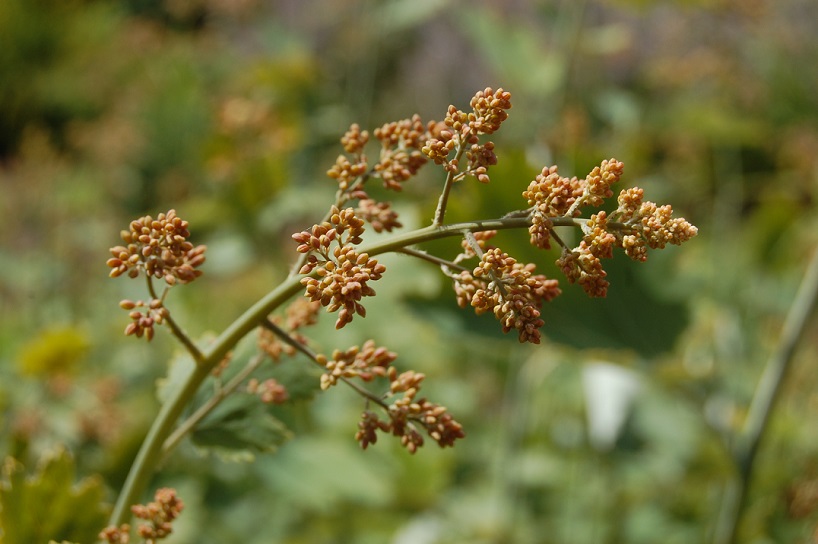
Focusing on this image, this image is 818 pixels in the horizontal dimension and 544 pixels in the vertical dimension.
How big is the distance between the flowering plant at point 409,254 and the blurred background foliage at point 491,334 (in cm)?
30

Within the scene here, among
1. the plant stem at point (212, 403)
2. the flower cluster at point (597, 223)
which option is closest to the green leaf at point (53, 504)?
the plant stem at point (212, 403)

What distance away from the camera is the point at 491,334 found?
108cm

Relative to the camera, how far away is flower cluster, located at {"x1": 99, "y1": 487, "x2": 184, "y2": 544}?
0.55 meters

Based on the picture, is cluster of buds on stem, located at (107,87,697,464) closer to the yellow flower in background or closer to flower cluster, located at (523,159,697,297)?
flower cluster, located at (523,159,697,297)

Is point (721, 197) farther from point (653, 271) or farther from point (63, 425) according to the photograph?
point (63, 425)

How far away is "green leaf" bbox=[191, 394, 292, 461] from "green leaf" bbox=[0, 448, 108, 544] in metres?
0.09

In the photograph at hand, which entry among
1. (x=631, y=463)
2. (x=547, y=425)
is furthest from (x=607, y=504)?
(x=547, y=425)

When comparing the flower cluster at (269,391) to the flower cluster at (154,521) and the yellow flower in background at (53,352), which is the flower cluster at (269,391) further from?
the yellow flower in background at (53,352)

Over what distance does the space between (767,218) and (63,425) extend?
1.38 metres

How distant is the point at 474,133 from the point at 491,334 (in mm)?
595

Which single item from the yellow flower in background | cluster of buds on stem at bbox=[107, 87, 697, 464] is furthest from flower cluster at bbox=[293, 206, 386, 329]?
the yellow flower in background

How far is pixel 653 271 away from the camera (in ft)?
4.16

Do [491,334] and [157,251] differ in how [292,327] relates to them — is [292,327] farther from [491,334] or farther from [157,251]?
[491,334]

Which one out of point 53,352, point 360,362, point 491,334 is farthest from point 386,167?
point 53,352
